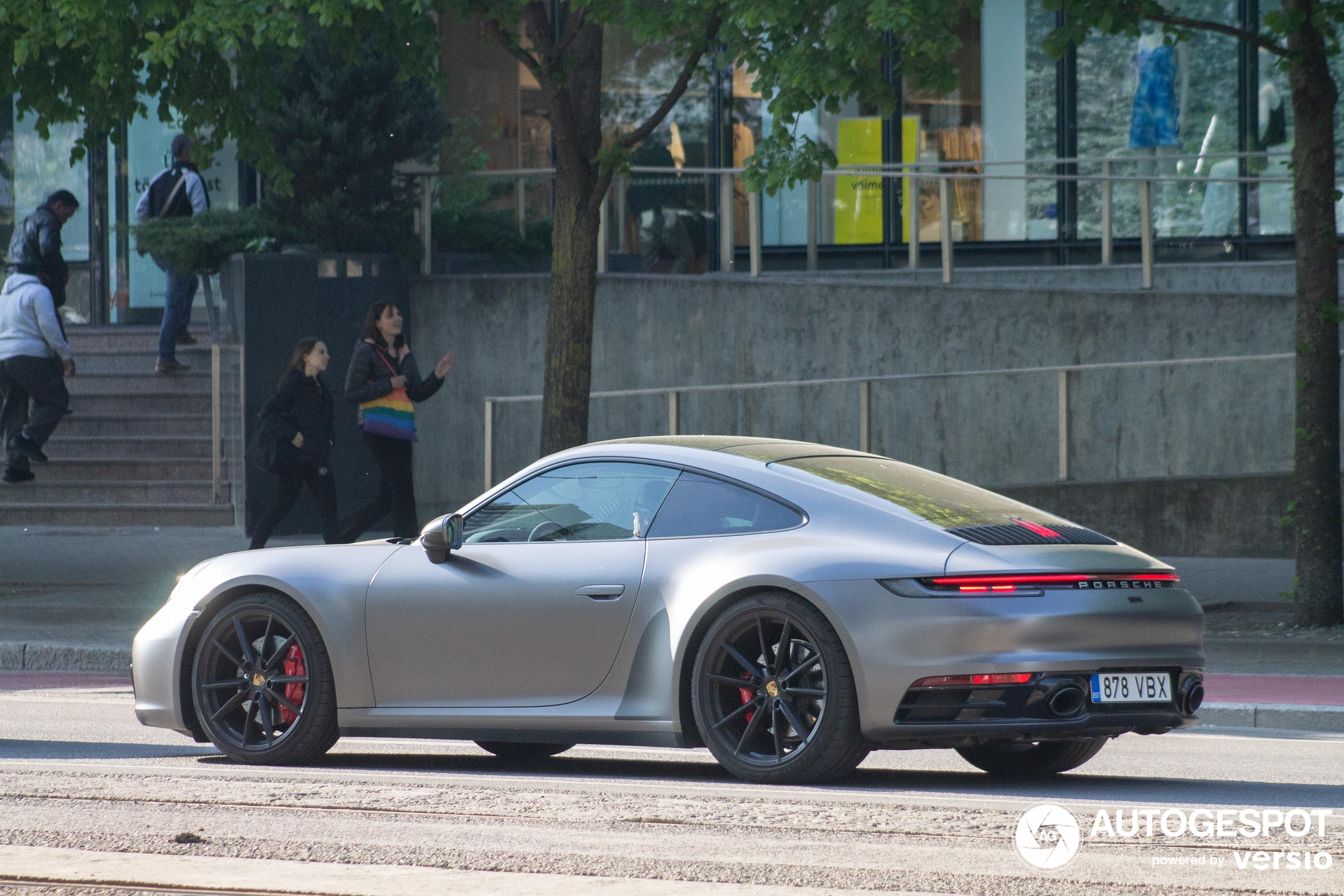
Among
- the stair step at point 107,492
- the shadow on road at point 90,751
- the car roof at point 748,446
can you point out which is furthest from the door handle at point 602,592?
the stair step at point 107,492

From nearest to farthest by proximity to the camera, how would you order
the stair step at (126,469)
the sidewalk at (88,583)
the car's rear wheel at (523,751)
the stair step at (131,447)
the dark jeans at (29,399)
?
the car's rear wheel at (523,751)
the sidewalk at (88,583)
the dark jeans at (29,399)
the stair step at (126,469)
the stair step at (131,447)

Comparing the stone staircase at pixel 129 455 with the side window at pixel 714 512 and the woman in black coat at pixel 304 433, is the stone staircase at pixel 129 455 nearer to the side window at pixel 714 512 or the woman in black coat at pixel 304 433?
the woman in black coat at pixel 304 433

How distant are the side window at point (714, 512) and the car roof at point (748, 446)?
223 mm

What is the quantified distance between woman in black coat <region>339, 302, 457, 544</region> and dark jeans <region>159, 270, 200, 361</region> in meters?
5.50

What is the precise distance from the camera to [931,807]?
6168mm

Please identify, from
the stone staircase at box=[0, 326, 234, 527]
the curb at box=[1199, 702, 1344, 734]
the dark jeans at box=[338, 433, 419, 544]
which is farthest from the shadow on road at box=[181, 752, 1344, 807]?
the stone staircase at box=[0, 326, 234, 527]

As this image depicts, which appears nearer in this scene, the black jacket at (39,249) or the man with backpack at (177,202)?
the black jacket at (39,249)

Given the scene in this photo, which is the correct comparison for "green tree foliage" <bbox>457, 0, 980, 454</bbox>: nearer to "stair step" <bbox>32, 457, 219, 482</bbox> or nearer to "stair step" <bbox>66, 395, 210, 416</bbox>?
"stair step" <bbox>32, 457, 219, 482</bbox>

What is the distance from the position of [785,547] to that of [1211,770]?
7.30ft

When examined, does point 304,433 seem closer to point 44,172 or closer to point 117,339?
point 117,339

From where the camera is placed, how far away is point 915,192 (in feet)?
70.5

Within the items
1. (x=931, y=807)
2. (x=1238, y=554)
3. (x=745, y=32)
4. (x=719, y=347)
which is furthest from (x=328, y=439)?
(x=931, y=807)

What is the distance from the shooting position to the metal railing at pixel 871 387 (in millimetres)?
17188

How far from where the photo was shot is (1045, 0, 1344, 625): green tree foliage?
11.9 m
